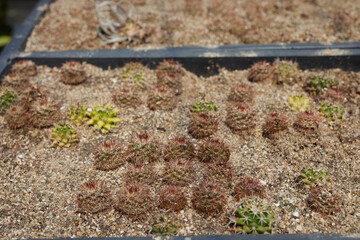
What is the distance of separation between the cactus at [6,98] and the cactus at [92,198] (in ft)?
7.85

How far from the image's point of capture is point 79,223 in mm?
3924

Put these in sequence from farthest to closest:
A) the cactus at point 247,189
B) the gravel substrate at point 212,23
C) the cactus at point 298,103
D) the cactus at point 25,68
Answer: the gravel substrate at point 212,23
the cactus at point 25,68
the cactus at point 298,103
the cactus at point 247,189

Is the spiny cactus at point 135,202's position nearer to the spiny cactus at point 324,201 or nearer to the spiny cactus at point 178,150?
the spiny cactus at point 178,150

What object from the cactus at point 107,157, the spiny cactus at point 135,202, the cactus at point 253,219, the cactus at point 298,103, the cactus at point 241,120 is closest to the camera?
the cactus at point 253,219

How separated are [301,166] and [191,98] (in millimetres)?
2111

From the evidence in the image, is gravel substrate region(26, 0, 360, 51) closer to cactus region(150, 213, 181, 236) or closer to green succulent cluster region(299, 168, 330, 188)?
green succulent cluster region(299, 168, 330, 188)

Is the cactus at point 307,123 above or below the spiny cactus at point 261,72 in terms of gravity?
below

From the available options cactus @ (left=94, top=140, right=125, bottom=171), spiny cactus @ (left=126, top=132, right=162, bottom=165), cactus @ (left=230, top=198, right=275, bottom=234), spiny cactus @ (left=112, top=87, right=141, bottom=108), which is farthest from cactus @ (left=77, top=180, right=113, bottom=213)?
spiny cactus @ (left=112, top=87, right=141, bottom=108)

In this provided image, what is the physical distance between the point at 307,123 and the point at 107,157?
2942 mm

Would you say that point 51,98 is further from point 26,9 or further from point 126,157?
point 26,9

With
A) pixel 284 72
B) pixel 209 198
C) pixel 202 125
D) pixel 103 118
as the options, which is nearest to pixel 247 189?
pixel 209 198

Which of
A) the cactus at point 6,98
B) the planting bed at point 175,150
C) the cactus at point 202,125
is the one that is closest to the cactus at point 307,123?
the planting bed at point 175,150

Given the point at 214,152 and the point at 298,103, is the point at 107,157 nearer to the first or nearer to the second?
the point at 214,152

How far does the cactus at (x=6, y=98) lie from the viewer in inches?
214
